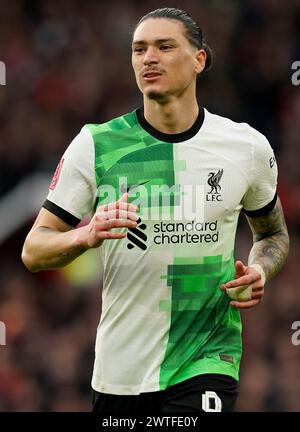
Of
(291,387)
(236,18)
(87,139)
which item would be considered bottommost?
(291,387)

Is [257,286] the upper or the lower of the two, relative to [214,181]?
lower

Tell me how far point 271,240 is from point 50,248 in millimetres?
1454

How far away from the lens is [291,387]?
1199 centimetres

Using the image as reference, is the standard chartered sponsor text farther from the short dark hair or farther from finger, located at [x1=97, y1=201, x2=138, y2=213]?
the short dark hair

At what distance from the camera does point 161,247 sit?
6.39 m

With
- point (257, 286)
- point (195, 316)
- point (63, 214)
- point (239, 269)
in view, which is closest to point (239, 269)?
point (239, 269)

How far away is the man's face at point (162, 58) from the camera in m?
6.46

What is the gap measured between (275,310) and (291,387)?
3.21ft

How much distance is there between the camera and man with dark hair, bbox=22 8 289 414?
632 cm

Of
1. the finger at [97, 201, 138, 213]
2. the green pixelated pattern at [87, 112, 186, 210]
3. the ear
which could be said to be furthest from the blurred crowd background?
the finger at [97, 201, 138, 213]

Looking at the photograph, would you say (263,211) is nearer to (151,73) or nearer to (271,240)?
(271,240)

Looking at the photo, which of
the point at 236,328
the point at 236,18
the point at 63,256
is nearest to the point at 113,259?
the point at 63,256

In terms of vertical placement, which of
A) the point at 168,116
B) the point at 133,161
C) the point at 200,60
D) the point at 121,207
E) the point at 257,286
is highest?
the point at 200,60

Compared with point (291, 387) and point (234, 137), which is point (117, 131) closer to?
point (234, 137)
